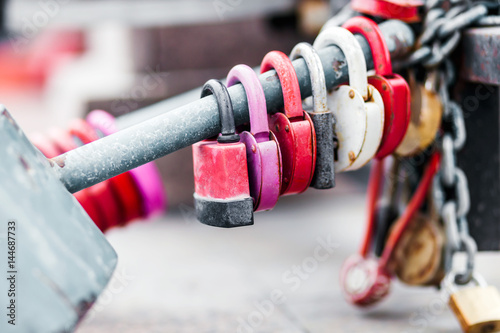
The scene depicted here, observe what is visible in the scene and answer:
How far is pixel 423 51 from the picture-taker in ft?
3.71

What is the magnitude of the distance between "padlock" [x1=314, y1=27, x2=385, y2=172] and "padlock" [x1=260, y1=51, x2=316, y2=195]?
0.30ft

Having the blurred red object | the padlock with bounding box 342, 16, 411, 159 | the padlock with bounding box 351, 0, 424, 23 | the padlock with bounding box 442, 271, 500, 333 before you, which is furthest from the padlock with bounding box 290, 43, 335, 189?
A: the blurred red object

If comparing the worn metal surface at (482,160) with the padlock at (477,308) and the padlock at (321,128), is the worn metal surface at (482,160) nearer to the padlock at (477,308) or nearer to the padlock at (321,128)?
the padlock at (477,308)

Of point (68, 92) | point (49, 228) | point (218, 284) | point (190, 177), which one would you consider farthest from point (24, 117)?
point (49, 228)

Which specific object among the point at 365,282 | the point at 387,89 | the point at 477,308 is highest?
the point at 387,89

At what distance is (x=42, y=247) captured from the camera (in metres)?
0.71

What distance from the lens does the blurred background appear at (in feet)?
5.15

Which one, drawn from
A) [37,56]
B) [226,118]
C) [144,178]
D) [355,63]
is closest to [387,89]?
[355,63]

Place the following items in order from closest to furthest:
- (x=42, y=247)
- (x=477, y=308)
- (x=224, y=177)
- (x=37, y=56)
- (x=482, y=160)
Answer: (x=42, y=247), (x=224, y=177), (x=477, y=308), (x=482, y=160), (x=37, y=56)

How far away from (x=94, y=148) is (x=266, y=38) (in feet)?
7.95

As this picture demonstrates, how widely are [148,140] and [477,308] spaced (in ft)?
2.23

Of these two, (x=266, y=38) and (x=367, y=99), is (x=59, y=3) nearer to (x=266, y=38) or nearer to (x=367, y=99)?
(x=266, y=38)

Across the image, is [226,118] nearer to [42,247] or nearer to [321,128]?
[321,128]

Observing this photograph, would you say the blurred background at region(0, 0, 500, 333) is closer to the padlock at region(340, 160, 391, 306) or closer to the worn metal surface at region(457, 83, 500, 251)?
the padlock at region(340, 160, 391, 306)
